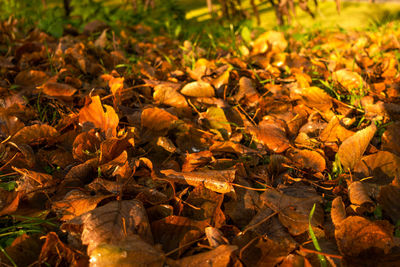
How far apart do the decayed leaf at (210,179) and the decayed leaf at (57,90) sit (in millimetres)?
731

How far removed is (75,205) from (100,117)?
405 mm

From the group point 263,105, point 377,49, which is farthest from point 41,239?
point 377,49

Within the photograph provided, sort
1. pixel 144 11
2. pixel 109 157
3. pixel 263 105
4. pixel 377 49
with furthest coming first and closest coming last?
pixel 144 11 → pixel 377 49 → pixel 263 105 → pixel 109 157

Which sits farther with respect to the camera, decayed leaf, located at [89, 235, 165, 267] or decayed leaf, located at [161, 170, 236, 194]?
decayed leaf, located at [161, 170, 236, 194]

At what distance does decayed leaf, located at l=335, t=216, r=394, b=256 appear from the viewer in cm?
73

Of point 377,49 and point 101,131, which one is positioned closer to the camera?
point 101,131

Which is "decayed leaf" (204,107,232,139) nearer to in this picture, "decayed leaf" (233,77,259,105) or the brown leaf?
"decayed leaf" (233,77,259,105)

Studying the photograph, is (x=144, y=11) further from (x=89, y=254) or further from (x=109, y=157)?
(x=89, y=254)

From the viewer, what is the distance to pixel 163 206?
0.90 m

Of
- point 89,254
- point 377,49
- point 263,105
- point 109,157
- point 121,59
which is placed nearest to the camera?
point 89,254

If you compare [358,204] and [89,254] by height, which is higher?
[89,254]

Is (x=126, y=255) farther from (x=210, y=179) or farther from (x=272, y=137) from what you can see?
(x=272, y=137)

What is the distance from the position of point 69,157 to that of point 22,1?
3.60 m

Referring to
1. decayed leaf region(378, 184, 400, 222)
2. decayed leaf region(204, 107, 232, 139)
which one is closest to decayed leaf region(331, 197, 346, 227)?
decayed leaf region(378, 184, 400, 222)
